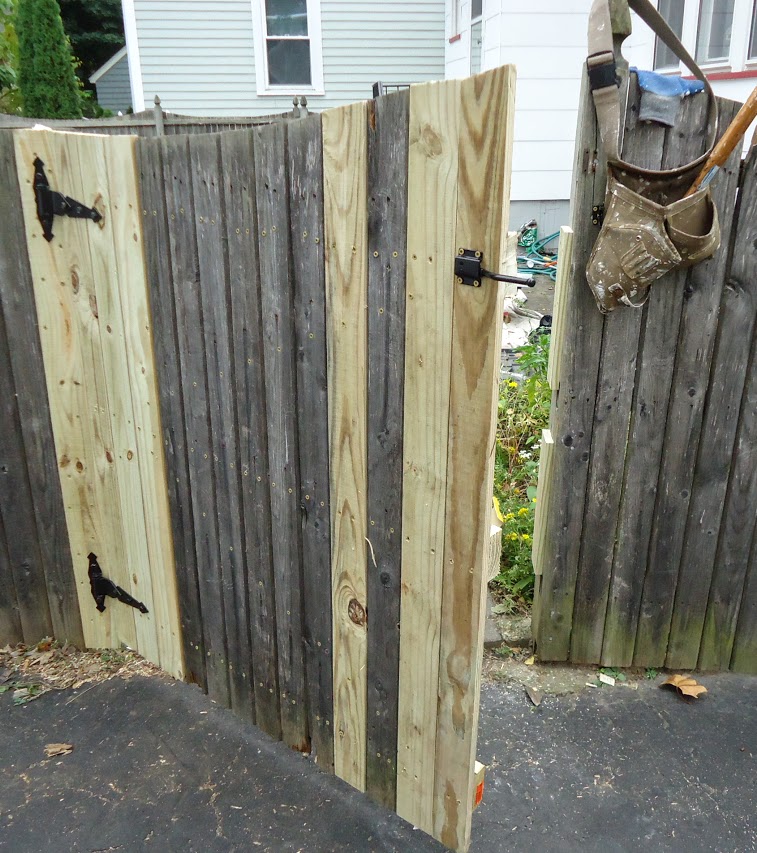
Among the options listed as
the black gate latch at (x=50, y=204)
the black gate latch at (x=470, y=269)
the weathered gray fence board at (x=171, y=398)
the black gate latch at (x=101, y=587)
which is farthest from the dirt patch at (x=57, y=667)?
the black gate latch at (x=470, y=269)

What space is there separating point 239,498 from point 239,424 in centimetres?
29

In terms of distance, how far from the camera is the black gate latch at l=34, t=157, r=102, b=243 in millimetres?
2877

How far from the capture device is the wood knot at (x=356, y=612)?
239 centimetres

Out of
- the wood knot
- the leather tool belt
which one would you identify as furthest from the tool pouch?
the wood knot

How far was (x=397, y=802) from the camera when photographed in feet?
8.25

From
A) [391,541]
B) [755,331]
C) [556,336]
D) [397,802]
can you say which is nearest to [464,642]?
[391,541]

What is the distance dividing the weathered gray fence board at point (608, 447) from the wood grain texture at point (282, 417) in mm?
1267

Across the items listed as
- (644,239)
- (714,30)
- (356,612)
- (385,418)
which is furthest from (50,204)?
(714,30)

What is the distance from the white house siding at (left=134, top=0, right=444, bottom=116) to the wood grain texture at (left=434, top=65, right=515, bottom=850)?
471 inches

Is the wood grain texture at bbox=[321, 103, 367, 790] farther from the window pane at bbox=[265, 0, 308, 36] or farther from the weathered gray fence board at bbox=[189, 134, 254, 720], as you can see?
the window pane at bbox=[265, 0, 308, 36]

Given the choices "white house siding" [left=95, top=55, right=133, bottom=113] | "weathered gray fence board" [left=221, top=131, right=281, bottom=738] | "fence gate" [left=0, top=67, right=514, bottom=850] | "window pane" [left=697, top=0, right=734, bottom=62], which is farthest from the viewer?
"white house siding" [left=95, top=55, right=133, bottom=113]

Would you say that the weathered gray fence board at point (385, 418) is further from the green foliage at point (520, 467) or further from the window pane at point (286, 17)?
the window pane at point (286, 17)

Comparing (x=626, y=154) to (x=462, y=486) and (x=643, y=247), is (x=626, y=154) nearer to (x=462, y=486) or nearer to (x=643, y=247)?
(x=643, y=247)

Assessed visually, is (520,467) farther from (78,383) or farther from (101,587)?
(78,383)
